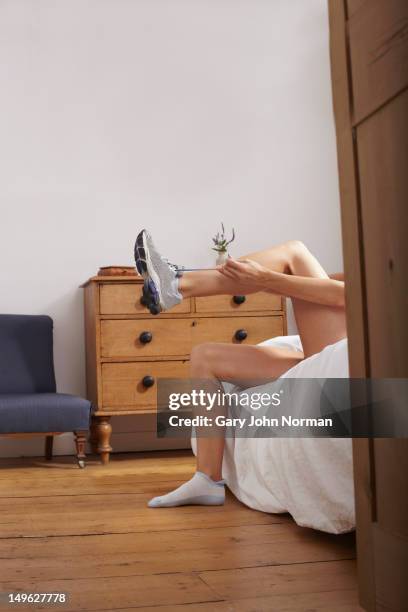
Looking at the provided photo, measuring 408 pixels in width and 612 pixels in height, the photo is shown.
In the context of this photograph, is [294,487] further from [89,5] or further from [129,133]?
[89,5]

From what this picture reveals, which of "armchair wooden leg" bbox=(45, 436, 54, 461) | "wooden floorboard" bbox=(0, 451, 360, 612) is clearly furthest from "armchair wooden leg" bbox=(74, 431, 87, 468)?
"wooden floorboard" bbox=(0, 451, 360, 612)

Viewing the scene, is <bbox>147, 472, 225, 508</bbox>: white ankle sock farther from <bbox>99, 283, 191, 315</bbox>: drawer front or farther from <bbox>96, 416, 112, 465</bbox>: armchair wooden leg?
<bbox>99, 283, 191, 315</bbox>: drawer front

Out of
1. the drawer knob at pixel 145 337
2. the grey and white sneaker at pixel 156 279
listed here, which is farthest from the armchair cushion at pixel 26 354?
the grey and white sneaker at pixel 156 279

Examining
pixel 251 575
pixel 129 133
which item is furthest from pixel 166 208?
pixel 251 575

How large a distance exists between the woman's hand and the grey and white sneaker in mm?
199

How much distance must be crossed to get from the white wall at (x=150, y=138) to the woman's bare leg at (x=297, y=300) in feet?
5.54

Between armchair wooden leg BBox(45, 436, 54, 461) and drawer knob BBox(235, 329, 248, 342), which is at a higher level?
drawer knob BBox(235, 329, 248, 342)

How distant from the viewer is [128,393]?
12.1 feet

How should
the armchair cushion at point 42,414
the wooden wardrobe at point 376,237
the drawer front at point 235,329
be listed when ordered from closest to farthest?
the wooden wardrobe at point 376,237 < the armchair cushion at point 42,414 < the drawer front at point 235,329

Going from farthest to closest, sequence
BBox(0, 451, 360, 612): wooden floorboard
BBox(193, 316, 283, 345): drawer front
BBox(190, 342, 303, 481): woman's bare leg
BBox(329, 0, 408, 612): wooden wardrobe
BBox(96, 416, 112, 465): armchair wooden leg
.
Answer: BBox(193, 316, 283, 345): drawer front
BBox(96, 416, 112, 465): armchair wooden leg
BBox(190, 342, 303, 481): woman's bare leg
BBox(0, 451, 360, 612): wooden floorboard
BBox(329, 0, 408, 612): wooden wardrobe

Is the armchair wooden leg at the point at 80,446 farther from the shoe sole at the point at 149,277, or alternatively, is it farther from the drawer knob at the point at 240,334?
the shoe sole at the point at 149,277

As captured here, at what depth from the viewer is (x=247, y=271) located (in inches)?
96.1

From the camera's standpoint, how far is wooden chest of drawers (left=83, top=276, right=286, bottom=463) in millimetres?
3684

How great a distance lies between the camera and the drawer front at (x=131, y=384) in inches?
145
